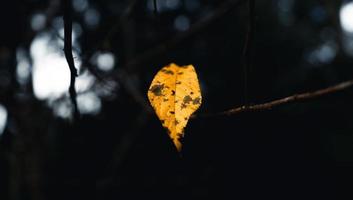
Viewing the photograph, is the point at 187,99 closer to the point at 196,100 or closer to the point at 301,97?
the point at 196,100

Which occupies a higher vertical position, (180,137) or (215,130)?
(215,130)

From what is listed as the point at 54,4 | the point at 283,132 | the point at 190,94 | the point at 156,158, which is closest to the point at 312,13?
the point at 283,132

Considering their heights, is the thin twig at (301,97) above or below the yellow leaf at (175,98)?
below

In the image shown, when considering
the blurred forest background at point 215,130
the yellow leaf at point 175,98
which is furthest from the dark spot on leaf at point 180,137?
→ the blurred forest background at point 215,130

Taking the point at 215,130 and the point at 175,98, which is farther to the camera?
the point at 215,130

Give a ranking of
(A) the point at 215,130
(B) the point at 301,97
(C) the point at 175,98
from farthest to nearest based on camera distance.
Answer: (A) the point at 215,130 < (C) the point at 175,98 < (B) the point at 301,97

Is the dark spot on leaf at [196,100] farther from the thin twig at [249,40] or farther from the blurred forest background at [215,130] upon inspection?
the blurred forest background at [215,130]

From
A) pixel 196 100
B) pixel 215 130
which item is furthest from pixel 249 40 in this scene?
pixel 215 130

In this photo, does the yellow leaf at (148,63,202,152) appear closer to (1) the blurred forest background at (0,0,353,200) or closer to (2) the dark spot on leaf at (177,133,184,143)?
(2) the dark spot on leaf at (177,133,184,143)

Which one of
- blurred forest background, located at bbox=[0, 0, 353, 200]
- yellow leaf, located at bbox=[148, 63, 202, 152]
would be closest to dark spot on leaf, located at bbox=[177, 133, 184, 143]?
yellow leaf, located at bbox=[148, 63, 202, 152]
